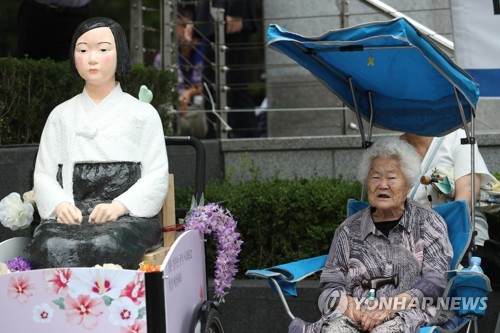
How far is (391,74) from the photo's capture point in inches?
268

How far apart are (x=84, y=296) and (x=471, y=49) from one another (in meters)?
2.86

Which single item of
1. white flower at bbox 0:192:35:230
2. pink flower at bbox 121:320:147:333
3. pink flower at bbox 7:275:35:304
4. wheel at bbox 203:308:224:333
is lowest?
wheel at bbox 203:308:224:333

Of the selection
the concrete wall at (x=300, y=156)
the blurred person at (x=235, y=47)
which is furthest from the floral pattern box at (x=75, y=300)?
the blurred person at (x=235, y=47)

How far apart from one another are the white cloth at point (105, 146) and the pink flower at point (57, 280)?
46 centimetres

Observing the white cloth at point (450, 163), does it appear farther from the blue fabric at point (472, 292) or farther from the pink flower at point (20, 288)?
the pink flower at point (20, 288)

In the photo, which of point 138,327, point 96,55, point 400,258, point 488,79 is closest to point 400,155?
point 400,258

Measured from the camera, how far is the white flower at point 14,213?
604cm

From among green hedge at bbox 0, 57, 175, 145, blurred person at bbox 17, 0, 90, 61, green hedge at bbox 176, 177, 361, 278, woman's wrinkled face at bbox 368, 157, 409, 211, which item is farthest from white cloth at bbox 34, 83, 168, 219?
blurred person at bbox 17, 0, 90, 61

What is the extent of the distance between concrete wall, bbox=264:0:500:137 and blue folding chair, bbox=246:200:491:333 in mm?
3819

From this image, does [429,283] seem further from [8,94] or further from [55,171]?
[8,94]

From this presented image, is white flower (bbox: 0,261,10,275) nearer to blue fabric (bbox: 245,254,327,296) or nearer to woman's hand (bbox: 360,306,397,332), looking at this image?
blue fabric (bbox: 245,254,327,296)

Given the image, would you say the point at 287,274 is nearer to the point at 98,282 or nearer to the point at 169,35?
the point at 98,282

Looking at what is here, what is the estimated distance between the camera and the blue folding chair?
19.9ft

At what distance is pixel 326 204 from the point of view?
26.6 feet
